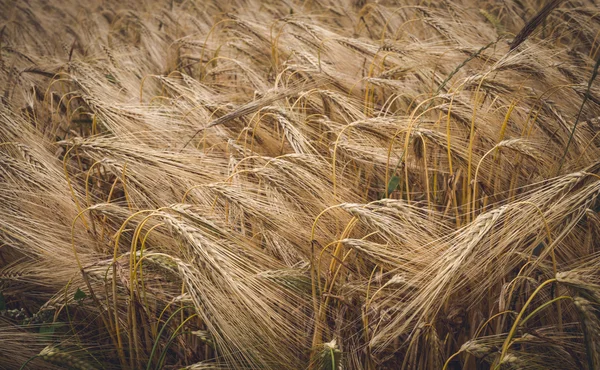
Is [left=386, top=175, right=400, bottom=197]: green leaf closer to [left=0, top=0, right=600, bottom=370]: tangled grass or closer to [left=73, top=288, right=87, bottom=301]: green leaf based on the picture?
[left=0, top=0, right=600, bottom=370]: tangled grass

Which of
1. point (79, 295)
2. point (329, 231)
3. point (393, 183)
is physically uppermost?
point (393, 183)

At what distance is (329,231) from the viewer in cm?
167

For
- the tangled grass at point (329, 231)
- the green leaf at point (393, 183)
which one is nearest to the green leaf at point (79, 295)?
the tangled grass at point (329, 231)

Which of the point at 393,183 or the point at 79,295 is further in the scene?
the point at 393,183

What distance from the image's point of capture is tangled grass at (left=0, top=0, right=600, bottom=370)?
50.1 inches

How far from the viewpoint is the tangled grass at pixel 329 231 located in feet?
4.17

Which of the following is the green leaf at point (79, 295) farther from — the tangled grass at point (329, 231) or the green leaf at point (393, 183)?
the green leaf at point (393, 183)

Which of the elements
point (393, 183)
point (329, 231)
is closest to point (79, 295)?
point (329, 231)

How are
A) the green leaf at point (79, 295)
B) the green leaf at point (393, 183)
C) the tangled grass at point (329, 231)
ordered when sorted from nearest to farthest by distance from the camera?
the tangled grass at point (329, 231)
the green leaf at point (79, 295)
the green leaf at point (393, 183)

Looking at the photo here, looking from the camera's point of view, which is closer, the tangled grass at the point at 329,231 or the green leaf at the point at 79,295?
the tangled grass at the point at 329,231

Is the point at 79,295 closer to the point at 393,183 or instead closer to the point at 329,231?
the point at 329,231

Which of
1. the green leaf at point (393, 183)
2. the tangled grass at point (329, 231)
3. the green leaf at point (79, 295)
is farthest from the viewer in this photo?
the green leaf at point (393, 183)

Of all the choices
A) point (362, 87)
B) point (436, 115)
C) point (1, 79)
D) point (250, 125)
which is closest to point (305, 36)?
point (362, 87)

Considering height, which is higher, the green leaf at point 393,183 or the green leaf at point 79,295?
the green leaf at point 393,183
